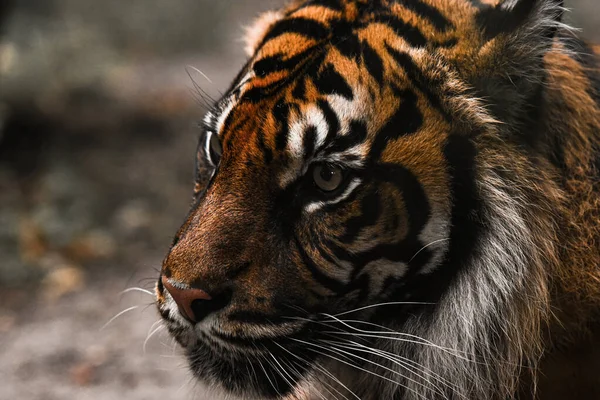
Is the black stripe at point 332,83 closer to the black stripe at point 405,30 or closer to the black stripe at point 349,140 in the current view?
the black stripe at point 349,140

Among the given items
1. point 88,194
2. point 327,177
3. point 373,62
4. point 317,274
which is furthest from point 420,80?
point 88,194

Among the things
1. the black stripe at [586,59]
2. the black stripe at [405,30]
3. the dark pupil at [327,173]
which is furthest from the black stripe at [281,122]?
the black stripe at [586,59]

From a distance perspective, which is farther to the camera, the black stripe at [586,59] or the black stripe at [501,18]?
the black stripe at [586,59]

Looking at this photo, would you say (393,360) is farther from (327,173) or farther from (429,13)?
(429,13)

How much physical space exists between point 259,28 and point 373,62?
606 mm

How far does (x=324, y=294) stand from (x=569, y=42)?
95 centimetres

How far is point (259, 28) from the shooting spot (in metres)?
2.56

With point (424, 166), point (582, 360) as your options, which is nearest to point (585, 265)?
point (582, 360)

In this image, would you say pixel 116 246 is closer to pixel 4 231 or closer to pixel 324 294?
pixel 4 231

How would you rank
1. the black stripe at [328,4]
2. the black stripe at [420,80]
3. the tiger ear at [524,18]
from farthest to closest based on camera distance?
the black stripe at [328,4]
the black stripe at [420,80]
the tiger ear at [524,18]

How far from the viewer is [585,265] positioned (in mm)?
2092

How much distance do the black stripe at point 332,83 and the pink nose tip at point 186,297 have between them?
0.58m

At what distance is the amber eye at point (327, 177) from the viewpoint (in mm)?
2006

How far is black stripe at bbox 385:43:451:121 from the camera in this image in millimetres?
2040
